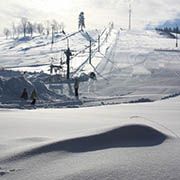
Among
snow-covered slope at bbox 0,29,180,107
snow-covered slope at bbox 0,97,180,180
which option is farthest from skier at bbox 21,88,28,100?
snow-covered slope at bbox 0,97,180,180

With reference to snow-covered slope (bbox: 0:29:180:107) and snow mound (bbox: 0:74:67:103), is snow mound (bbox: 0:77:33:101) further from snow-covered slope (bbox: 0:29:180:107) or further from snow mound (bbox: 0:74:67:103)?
snow-covered slope (bbox: 0:29:180:107)

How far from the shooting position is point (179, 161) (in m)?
3.99

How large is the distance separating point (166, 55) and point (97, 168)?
63039 mm

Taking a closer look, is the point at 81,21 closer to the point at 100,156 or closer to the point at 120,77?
the point at 120,77

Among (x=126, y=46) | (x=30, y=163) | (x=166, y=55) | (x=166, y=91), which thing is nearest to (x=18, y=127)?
(x=30, y=163)

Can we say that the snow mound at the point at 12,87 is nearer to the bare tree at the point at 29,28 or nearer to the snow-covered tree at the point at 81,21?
the snow-covered tree at the point at 81,21

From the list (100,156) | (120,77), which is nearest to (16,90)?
(120,77)

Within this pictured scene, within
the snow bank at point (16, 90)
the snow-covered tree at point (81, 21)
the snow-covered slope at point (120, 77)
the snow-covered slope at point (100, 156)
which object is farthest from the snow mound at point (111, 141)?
the snow-covered tree at point (81, 21)

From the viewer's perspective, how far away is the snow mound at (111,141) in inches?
187

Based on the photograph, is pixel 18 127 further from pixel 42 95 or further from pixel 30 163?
pixel 42 95

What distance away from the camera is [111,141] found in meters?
5.06

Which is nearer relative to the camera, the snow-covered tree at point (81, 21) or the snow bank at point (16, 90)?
the snow bank at point (16, 90)

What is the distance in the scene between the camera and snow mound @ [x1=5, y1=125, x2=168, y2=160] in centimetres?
474

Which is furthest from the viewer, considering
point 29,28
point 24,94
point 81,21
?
point 29,28
